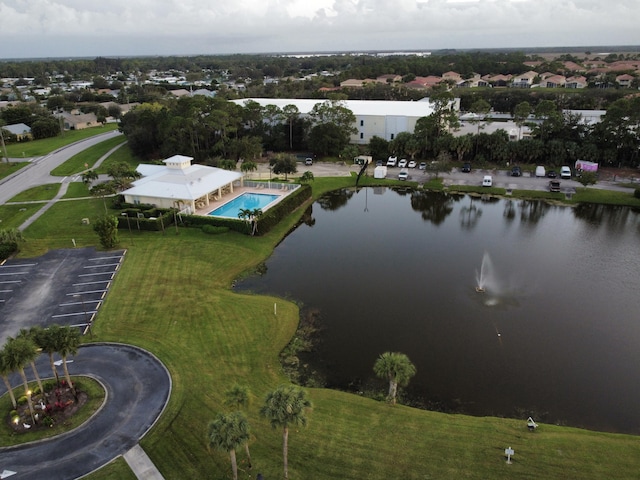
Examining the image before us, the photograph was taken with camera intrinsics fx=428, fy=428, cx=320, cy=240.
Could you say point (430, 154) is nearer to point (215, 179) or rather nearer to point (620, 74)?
point (215, 179)

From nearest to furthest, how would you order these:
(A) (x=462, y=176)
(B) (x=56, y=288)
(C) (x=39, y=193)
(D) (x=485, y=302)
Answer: (D) (x=485, y=302) → (B) (x=56, y=288) → (C) (x=39, y=193) → (A) (x=462, y=176)

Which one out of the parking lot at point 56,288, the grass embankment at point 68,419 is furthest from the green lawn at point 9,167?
the grass embankment at point 68,419

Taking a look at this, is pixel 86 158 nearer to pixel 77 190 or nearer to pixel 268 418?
pixel 77 190

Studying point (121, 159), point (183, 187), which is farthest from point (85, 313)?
point (121, 159)

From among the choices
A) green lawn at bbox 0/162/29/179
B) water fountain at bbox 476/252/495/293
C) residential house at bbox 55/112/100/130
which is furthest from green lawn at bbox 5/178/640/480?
residential house at bbox 55/112/100/130

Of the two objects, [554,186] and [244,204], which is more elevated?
[554,186]

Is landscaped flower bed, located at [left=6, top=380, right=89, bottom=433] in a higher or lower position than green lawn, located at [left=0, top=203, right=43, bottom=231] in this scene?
lower

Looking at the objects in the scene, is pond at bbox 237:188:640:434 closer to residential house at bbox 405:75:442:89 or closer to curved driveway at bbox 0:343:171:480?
curved driveway at bbox 0:343:171:480
